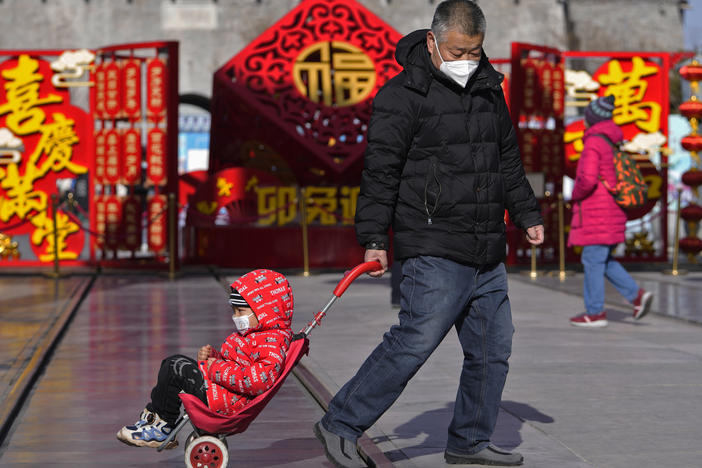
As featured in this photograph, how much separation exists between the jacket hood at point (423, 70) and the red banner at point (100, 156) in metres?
13.6

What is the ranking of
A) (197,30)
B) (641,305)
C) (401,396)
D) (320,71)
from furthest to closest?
(197,30)
(320,71)
(641,305)
(401,396)

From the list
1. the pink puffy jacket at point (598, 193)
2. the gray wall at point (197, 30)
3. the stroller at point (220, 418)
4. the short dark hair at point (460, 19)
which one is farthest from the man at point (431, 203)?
the gray wall at point (197, 30)

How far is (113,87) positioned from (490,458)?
13.9 m

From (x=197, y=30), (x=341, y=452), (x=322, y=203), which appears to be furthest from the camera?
(x=197, y=30)

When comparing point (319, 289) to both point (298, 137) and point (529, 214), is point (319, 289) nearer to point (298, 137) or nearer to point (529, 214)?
point (298, 137)

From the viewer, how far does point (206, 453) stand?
5633mm

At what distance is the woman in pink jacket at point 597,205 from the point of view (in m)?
11.1

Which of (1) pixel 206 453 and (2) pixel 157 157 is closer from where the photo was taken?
(1) pixel 206 453

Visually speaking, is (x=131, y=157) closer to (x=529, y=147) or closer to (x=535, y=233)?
(x=529, y=147)

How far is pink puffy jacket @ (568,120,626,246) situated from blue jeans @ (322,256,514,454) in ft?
18.0

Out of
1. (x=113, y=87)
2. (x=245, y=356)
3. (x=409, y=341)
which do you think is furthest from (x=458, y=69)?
(x=113, y=87)

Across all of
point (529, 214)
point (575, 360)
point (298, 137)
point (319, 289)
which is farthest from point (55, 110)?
point (529, 214)

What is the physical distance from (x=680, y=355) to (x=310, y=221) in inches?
408

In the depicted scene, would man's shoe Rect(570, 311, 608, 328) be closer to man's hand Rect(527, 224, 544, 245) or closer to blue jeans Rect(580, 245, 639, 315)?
blue jeans Rect(580, 245, 639, 315)
